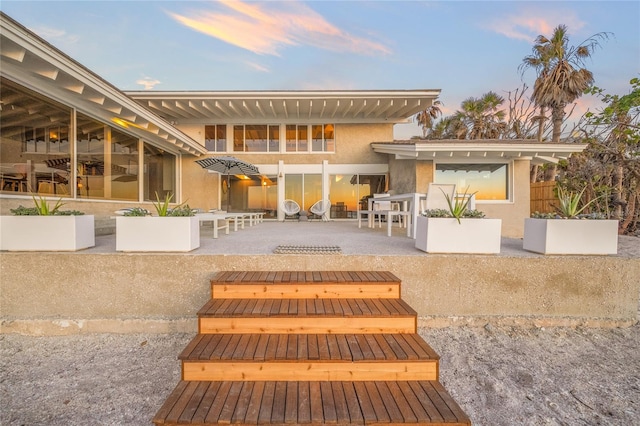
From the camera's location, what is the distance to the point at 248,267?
3.45 m

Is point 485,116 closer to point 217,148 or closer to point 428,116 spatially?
point 428,116

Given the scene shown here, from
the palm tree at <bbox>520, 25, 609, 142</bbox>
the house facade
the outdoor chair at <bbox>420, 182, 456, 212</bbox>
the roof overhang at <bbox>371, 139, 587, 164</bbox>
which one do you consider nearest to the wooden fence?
the house facade

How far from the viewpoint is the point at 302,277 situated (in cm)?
314

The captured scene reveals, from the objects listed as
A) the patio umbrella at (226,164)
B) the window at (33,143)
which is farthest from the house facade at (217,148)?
the patio umbrella at (226,164)

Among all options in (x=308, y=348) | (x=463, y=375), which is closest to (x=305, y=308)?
(x=308, y=348)

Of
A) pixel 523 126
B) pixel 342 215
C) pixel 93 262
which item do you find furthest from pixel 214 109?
pixel 523 126

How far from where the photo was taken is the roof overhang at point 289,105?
30.6ft

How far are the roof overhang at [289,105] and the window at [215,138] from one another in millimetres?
267

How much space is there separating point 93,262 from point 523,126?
27.6 meters

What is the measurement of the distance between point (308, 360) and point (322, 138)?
988 centimetres

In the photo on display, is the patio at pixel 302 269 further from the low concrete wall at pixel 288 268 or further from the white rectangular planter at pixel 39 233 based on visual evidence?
the white rectangular planter at pixel 39 233

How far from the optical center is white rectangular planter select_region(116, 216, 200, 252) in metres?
3.44

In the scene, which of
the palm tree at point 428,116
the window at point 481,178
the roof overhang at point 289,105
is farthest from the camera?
the palm tree at point 428,116

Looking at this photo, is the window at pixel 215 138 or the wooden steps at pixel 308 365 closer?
the wooden steps at pixel 308 365
